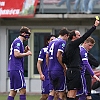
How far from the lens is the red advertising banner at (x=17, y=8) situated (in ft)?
87.1

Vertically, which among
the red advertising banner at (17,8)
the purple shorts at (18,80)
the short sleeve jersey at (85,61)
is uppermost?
the red advertising banner at (17,8)

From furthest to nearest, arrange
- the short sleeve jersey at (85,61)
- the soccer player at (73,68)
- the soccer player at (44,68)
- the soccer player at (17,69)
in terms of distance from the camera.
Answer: the soccer player at (44,68)
the short sleeve jersey at (85,61)
the soccer player at (17,69)
the soccer player at (73,68)

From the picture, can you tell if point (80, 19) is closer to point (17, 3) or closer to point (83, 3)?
point (83, 3)

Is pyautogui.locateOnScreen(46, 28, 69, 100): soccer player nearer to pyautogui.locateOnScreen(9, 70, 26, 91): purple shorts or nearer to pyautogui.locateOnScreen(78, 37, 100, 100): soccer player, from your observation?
pyautogui.locateOnScreen(78, 37, 100, 100): soccer player

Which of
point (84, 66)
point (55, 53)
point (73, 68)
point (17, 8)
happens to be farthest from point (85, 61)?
point (17, 8)

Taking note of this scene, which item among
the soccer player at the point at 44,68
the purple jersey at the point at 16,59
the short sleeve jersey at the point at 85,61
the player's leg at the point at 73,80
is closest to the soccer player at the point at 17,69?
the purple jersey at the point at 16,59

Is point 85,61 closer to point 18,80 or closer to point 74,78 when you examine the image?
point 74,78

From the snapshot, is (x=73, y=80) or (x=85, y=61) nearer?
(x=73, y=80)

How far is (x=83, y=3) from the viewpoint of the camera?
26.6 m

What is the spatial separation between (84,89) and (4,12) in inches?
524

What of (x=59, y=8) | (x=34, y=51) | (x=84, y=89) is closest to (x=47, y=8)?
(x=59, y=8)

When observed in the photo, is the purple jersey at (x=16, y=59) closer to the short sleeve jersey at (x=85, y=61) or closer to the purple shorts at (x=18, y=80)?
the purple shorts at (x=18, y=80)

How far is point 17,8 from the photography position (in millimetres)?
26797

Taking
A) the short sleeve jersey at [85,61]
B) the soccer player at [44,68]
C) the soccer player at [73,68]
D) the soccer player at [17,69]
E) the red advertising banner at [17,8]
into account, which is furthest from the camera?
the red advertising banner at [17,8]
